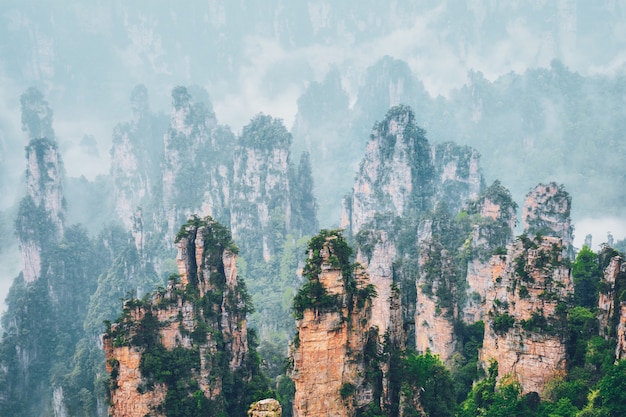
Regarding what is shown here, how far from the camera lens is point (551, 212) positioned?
60.0m

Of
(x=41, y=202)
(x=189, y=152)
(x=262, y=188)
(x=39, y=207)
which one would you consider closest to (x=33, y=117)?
(x=189, y=152)

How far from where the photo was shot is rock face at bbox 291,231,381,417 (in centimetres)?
3039

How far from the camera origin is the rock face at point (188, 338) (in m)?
34.2

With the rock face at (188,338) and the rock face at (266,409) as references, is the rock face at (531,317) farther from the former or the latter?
the rock face at (266,409)

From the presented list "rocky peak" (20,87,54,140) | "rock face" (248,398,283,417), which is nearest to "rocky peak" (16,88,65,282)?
"rocky peak" (20,87,54,140)

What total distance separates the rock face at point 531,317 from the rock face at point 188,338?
537 inches

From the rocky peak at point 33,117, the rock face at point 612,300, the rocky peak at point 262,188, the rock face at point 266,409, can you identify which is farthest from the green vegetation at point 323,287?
the rocky peak at point 33,117

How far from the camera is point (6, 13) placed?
15812 cm

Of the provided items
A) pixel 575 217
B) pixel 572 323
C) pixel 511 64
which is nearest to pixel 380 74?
pixel 511 64

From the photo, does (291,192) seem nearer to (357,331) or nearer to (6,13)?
(357,331)

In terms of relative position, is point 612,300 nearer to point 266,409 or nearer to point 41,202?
point 266,409

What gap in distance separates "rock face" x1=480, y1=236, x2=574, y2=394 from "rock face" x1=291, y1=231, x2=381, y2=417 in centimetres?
655

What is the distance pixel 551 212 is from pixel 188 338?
119ft

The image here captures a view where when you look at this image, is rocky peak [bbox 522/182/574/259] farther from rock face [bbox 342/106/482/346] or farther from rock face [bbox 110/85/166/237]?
rock face [bbox 110/85/166/237]
